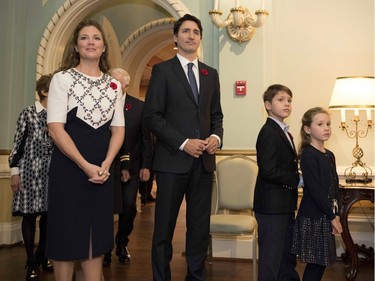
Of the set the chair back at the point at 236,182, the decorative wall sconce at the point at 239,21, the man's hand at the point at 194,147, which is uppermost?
the decorative wall sconce at the point at 239,21

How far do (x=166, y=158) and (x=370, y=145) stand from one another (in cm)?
221

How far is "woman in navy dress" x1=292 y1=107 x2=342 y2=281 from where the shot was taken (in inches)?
86.6

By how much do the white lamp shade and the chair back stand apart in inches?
32.4

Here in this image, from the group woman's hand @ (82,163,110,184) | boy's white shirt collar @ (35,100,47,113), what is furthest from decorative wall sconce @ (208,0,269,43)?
woman's hand @ (82,163,110,184)

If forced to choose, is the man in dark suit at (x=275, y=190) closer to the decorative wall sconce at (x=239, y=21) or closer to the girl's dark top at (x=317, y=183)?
the girl's dark top at (x=317, y=183)

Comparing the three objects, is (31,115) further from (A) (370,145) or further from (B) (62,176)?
(A) (370,145)

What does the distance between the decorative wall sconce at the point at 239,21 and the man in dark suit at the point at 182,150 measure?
54.6 inches

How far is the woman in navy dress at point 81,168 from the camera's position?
69.0 inches

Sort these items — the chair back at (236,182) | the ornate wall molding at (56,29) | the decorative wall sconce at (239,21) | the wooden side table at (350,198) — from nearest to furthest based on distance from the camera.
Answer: the wooden side table at (350,198)
the chair back at (236,182)
the decorative wall sconce at (239,21)
the ornate wall molding at (56,29)

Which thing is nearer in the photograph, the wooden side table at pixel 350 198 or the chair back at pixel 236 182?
the wooden side table at pixel 350 198

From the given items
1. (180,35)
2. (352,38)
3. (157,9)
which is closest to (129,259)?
(180,35)

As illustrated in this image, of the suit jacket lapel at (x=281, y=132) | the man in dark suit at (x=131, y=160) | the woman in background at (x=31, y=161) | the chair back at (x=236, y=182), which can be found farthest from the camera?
the chair back at (x=236, y=182)

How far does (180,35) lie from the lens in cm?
228

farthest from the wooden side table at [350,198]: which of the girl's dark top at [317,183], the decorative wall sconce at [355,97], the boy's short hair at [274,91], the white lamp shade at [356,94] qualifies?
the boy's short hair at [274,91]
